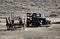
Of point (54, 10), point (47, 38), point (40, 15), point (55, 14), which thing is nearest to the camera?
point (47, 38)

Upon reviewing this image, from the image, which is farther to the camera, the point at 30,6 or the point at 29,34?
the point at 30,6

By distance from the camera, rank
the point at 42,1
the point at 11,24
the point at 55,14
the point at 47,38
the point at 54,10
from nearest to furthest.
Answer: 1. the point at 47,38
2. the point at 11,24
3. the point at 55,14
4. the point at 54,10
5. the point at 42,1

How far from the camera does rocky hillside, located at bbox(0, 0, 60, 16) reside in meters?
54.3

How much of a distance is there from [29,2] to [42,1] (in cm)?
307

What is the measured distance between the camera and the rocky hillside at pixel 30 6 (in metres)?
54.3

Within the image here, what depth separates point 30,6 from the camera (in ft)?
190

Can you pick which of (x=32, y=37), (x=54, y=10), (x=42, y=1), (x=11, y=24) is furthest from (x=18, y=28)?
(x=42, y=1)

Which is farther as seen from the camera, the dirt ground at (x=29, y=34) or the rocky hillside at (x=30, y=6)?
the rocky hillside at (x=30, y=6)

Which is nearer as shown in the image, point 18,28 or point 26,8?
point 18,28

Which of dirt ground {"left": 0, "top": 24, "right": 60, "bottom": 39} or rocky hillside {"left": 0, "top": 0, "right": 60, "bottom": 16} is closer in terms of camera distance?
dirt ground {"left": 0, "top": 24, "right": 60, "bottom": 39}

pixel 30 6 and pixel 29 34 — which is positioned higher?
pixel 30 6

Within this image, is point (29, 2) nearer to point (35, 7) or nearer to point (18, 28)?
point (35, 7)

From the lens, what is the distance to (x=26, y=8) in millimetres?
56812

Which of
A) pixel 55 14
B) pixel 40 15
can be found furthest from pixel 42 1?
pixel 40 15
